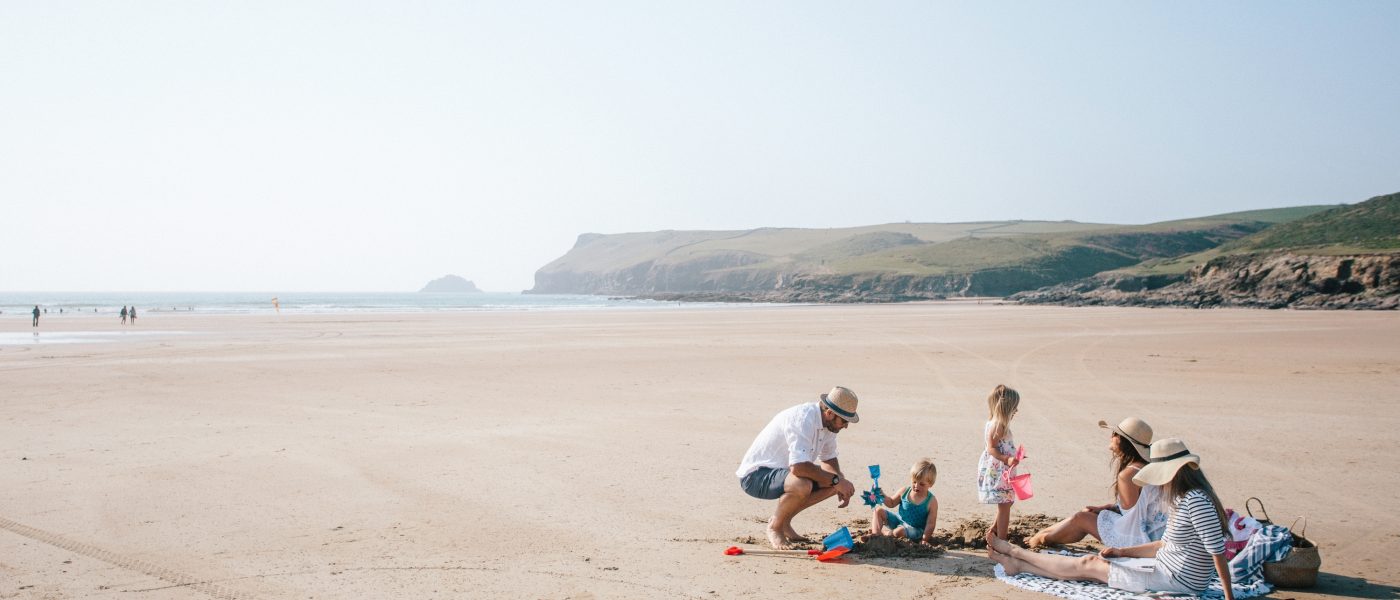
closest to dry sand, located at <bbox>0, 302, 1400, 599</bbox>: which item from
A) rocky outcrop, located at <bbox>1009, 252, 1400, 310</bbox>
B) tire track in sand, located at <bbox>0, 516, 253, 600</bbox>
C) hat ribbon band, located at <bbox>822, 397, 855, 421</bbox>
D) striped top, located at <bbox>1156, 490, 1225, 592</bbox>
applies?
tire track in sand, located at <bbox>0, 516, 253, 600</bbox>

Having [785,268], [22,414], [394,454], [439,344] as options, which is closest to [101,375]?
[22,414]

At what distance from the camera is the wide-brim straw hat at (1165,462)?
16.1 feet

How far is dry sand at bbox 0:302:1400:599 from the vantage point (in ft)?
19.1

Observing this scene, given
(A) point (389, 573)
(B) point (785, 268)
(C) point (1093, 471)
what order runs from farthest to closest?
(B) point (785, 268)
(C) point (1093, 471)
(A) point (389, 573)

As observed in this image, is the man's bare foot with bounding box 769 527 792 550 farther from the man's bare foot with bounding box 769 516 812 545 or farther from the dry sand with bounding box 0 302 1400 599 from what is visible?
the dry sand with bounding box 0 302 1400 599

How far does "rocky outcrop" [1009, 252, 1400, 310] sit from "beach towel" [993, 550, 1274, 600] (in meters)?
54.3

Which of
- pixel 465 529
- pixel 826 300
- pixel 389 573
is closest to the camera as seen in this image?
pixel 389 573

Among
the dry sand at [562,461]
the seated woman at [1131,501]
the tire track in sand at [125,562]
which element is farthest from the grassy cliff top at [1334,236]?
the tire track in sand at [125,562]

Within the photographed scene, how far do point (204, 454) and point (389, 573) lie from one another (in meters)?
5.40

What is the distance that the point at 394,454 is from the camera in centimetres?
983

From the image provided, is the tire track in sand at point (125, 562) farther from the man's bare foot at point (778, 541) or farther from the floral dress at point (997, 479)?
the floral dress at point (997, 479)

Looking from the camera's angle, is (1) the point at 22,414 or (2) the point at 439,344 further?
(2) the point at 439,344

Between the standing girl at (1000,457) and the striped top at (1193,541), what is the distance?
1.20 meters

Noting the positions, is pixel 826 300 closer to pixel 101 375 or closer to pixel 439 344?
pixel 439 344
